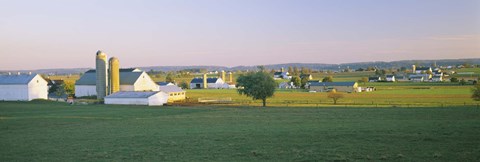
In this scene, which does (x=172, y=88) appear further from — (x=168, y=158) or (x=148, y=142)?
(x=168, y=158)

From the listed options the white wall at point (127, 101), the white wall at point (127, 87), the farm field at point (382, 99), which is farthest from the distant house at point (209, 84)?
the white wall at point (127, 101)

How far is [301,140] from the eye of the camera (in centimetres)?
2028

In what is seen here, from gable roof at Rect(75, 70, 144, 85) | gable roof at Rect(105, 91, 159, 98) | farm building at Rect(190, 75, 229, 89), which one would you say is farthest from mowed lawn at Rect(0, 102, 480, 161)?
farm building at Rect(190, 75, 229, 89)

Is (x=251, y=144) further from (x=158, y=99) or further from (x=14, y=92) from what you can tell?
(x=14, y=92)

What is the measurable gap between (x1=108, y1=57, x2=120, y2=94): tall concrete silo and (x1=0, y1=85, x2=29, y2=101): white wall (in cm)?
1236

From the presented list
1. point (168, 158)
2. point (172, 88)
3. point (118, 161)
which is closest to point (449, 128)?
point (168, 158)

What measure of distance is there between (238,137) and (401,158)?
341 inches

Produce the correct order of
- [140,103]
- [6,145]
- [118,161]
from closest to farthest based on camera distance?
[118,161] → [6,145] → [140,103]

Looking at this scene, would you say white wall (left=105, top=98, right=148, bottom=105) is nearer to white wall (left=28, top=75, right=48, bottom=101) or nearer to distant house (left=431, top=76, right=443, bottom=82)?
white wall (left=28, top=75, right=48, bottom=101)

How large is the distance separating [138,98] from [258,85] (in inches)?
638

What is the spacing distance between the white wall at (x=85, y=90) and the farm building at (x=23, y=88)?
7753 mm

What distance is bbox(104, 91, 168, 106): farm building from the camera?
2301 inches

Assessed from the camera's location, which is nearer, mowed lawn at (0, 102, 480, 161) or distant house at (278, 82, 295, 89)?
mowed lawn at (0, 102, 480, 161)

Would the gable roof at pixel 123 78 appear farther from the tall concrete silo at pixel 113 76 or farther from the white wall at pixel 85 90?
the tall concrete silo at pixel 113 76
